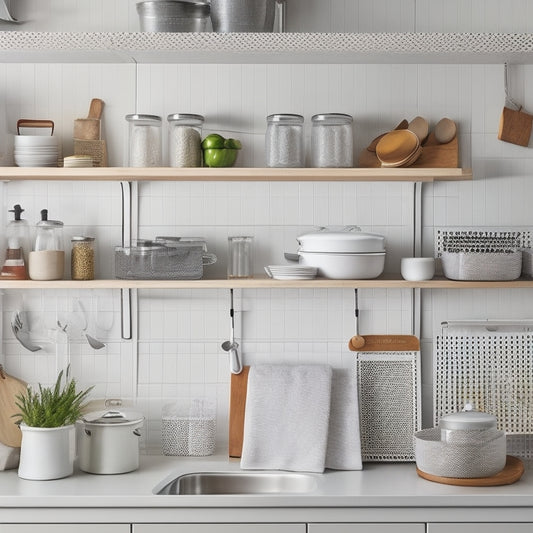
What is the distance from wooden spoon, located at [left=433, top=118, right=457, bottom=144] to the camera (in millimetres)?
2834

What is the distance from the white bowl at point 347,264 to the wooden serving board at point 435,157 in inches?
12.7

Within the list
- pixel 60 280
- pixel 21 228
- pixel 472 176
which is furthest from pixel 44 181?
pixel 472 176

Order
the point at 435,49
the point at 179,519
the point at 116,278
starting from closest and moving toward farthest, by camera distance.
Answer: the point at 179,519, the point at 435,49, the point at 116,278

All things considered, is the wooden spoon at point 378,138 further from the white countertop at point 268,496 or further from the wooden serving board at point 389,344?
the white countertop at point 268,496

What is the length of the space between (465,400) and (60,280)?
1.31m

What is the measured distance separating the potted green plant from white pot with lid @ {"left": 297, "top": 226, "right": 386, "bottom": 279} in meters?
0.82

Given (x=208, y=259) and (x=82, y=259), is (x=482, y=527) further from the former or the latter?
(x=82, y=259)

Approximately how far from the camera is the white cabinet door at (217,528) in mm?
2434

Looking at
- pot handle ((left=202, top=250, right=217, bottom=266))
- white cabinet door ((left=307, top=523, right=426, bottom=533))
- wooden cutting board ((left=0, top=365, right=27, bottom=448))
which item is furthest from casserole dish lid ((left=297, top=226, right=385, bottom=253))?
wooden cutting board ((left=0, top=365, right=27, bottom=448))

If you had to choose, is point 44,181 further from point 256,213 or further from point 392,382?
point 392,382

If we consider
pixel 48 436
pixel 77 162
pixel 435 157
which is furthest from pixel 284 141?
pixel 48 436

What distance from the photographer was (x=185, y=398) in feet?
9.65

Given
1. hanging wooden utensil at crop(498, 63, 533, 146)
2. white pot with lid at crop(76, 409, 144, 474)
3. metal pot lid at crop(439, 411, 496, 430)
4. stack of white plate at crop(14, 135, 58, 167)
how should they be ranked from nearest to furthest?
metal pot lid at crop(439, 411, 496, 430)
white pot with lid at crop(76, 409, 144, 474)
stack of white plate at crop(14, 135, 58, 167)
hanging wooden utensil at crop(498, 63, 533, 146)

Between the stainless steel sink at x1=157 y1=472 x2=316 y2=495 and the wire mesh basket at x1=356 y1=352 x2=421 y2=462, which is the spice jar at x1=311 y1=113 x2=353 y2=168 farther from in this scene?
the stainless steel sink at x1=157 y1=472 x2=316 y2=495
